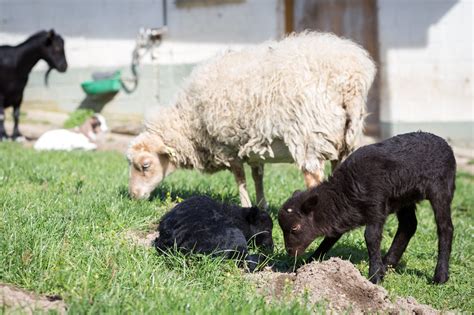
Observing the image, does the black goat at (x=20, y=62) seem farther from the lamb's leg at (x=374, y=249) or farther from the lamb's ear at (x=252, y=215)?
the lamb's leg at (x=374, y=249)

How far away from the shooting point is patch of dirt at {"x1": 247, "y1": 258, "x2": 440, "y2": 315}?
13.2 ft

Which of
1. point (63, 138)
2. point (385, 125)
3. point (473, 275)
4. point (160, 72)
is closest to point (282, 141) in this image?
point (473, 275)

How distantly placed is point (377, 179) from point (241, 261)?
3.67 feet

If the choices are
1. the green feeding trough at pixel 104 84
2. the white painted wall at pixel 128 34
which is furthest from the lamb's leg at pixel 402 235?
the green feeding trough at pixel 104 84

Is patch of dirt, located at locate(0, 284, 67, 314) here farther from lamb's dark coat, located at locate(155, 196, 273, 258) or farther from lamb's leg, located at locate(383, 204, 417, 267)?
lamb's leg, located at locate(383, 204, 417, 267)

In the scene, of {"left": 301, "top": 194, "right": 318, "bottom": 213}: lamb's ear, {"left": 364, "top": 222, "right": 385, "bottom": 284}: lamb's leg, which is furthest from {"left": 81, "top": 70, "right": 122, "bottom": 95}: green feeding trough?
{"left": 364, "top": 222, "right": 385, "bottom": 284}: lamb's leg

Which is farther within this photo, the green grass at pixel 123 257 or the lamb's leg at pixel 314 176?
the lamb's leg at pixel 314 176

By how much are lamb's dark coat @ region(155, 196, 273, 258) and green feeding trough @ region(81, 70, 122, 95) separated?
28.8 feet

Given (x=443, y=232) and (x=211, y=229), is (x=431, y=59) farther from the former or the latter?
(x=211, y=229)

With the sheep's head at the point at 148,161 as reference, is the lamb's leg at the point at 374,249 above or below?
below

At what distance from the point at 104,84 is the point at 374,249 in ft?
32.4

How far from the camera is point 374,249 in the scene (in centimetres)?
471

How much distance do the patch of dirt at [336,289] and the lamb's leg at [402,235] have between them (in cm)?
95

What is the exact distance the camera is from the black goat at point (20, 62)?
12453 mm
